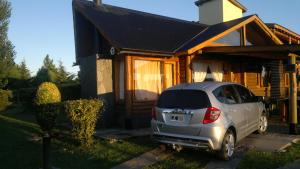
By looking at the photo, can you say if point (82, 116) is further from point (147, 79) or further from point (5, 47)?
point (5, 47)

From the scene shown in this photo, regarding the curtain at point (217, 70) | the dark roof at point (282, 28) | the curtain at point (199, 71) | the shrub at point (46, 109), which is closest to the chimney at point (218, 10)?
the dark roof at point (282, 28)

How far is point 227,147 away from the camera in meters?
7.61

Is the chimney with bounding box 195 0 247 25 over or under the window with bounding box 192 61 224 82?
over

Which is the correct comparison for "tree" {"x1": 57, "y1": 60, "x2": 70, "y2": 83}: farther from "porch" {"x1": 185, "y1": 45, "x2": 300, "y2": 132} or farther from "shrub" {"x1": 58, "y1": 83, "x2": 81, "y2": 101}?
"porch" {"x1": 185, "y1": 45, "x2": 300, "y2": 132}

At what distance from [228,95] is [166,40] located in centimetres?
665

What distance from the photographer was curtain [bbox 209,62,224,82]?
16203mm

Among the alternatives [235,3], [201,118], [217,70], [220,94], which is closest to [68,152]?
[201,118]

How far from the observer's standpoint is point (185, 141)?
7523mm

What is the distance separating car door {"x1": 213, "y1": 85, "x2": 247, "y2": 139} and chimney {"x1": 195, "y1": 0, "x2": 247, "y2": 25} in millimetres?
18129

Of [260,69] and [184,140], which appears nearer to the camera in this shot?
[184,140]

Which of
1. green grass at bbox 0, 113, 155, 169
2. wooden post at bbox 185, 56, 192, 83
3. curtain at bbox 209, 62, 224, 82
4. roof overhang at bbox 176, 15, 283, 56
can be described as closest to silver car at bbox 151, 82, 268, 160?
green grass at bbox 0, 113, 155, 169

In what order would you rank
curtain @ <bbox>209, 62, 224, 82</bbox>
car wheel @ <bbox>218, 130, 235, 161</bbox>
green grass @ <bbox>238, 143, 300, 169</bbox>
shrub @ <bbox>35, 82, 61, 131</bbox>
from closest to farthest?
green grass @ <bbox>238, 143, 300, 169</bbox>
car wheel @ <bbox>218, 130, 235, 161</bbox>
shrub @ <bbox>35, 82, 61, 131</bbox>
curtain @ <bbox>209, 62, 224, 82</bbox>

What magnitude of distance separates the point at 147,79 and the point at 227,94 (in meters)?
5.40

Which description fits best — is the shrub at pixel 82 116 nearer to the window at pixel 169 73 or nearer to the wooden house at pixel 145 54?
the wooden house at pixel 145 54
